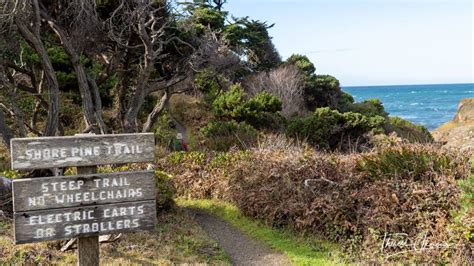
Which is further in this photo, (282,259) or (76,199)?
(282,259)

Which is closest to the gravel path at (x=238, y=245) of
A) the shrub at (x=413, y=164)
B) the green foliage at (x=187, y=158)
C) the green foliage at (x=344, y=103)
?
the green foliage at (x=187, y=158)

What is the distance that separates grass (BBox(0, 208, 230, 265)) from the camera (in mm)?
6004

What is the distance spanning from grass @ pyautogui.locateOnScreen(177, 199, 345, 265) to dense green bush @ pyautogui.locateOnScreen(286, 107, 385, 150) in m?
7.93

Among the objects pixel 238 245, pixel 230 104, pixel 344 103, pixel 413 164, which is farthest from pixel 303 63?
pixel 238 245

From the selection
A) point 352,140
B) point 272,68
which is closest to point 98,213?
point 352,140

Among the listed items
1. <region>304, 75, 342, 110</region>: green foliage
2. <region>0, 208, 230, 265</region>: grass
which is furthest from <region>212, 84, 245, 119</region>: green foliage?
<region>0, 208, 230, 265</region>: grass

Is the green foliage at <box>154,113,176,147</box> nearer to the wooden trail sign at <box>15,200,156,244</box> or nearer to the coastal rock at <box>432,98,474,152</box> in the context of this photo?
the wooden trail sign at <box>15,200,156,244</box>

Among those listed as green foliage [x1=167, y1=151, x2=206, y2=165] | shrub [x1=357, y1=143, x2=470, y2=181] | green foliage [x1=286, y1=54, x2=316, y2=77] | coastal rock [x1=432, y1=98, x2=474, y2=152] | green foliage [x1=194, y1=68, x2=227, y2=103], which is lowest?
coastal rock [x1=432, y1=98, x2=474, y2=152]

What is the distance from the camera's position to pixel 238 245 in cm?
767

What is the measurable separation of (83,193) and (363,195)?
480 cm

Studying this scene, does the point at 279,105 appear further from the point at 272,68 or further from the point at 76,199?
the point at 76,199

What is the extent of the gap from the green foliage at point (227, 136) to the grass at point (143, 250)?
574 cm

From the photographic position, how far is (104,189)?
13.7ft

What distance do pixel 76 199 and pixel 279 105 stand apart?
1632 cm
